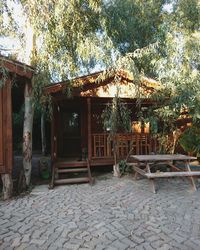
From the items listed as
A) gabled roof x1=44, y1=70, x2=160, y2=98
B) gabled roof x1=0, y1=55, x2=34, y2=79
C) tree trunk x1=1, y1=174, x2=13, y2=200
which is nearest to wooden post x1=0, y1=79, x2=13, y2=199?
tree trunk x1=1, y1=174, x2=13, y2=200

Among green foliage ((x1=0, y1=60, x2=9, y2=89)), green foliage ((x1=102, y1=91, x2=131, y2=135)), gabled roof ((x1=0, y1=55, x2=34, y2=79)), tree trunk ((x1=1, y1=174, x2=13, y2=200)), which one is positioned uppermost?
gabled roof ((x1=0, y1=55, x2=34, y2=79))

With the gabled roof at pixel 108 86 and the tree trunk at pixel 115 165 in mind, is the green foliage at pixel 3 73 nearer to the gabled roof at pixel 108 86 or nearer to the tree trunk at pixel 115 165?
the gabled roof at pixel 108 86

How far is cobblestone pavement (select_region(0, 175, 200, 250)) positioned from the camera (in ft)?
12.1

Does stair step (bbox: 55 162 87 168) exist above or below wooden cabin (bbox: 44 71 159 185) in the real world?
below

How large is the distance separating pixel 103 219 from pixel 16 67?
4.30 meters

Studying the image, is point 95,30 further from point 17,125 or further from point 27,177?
point 17,125

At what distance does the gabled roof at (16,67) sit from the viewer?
6.09 metres

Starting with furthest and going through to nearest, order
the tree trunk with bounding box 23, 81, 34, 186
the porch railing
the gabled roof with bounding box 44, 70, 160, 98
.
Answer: the porch railing → the gabled roof with bounding box 44, 70, 160, 98 → the tree trunk with bounding box 23, 81, 34, 186

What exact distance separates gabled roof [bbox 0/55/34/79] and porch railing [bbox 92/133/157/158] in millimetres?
3408

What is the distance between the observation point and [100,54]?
7094 millimetres

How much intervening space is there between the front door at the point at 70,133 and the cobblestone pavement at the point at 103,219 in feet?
14.1

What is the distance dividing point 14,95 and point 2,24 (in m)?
4.09

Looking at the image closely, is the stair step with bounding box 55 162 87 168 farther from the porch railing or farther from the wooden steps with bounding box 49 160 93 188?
the porch railing

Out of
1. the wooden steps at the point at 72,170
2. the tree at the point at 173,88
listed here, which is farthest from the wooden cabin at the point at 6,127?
the tree at the point at 173,88
